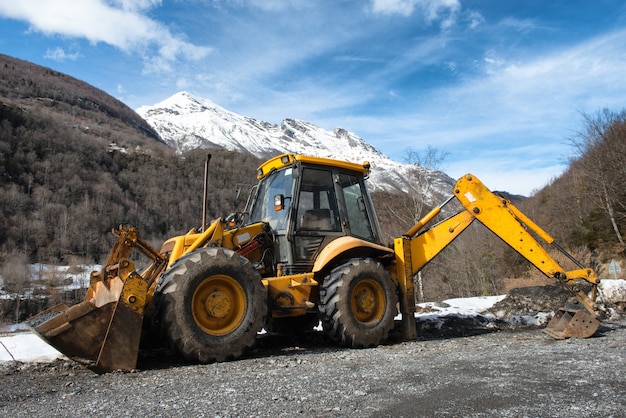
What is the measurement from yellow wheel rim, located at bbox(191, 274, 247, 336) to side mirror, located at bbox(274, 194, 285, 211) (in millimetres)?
1443

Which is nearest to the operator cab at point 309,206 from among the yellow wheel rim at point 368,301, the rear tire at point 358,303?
the rear tire at point 358,303

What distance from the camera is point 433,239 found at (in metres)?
7.63

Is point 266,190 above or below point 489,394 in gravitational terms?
above

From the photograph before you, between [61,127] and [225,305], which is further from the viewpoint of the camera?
[61,127]

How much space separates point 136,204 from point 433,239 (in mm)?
56747

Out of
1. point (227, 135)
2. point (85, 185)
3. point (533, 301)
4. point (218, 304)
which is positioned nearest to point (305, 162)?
point (218, 304)

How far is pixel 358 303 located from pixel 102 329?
332cm

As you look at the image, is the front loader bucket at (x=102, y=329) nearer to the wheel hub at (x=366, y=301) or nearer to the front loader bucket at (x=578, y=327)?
the wheel hub at (x=366, y=301)

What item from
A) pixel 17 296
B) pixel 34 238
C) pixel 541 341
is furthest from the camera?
pixel 34 238

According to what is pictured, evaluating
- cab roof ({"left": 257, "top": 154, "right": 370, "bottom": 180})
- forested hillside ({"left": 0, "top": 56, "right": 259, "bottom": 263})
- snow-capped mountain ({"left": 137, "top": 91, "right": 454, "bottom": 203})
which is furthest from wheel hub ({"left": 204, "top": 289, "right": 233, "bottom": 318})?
snow-capped mountain ({"left": 137, "top": 91, "right": 454, "bottom": 203})

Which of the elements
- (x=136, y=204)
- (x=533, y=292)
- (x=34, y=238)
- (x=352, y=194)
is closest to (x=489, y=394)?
(x=352, y=194)

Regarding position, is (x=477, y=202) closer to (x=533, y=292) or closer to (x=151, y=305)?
(x=533, y=292)

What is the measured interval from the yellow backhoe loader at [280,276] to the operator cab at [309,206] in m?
0.02

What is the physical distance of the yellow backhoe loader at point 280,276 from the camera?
481cm
